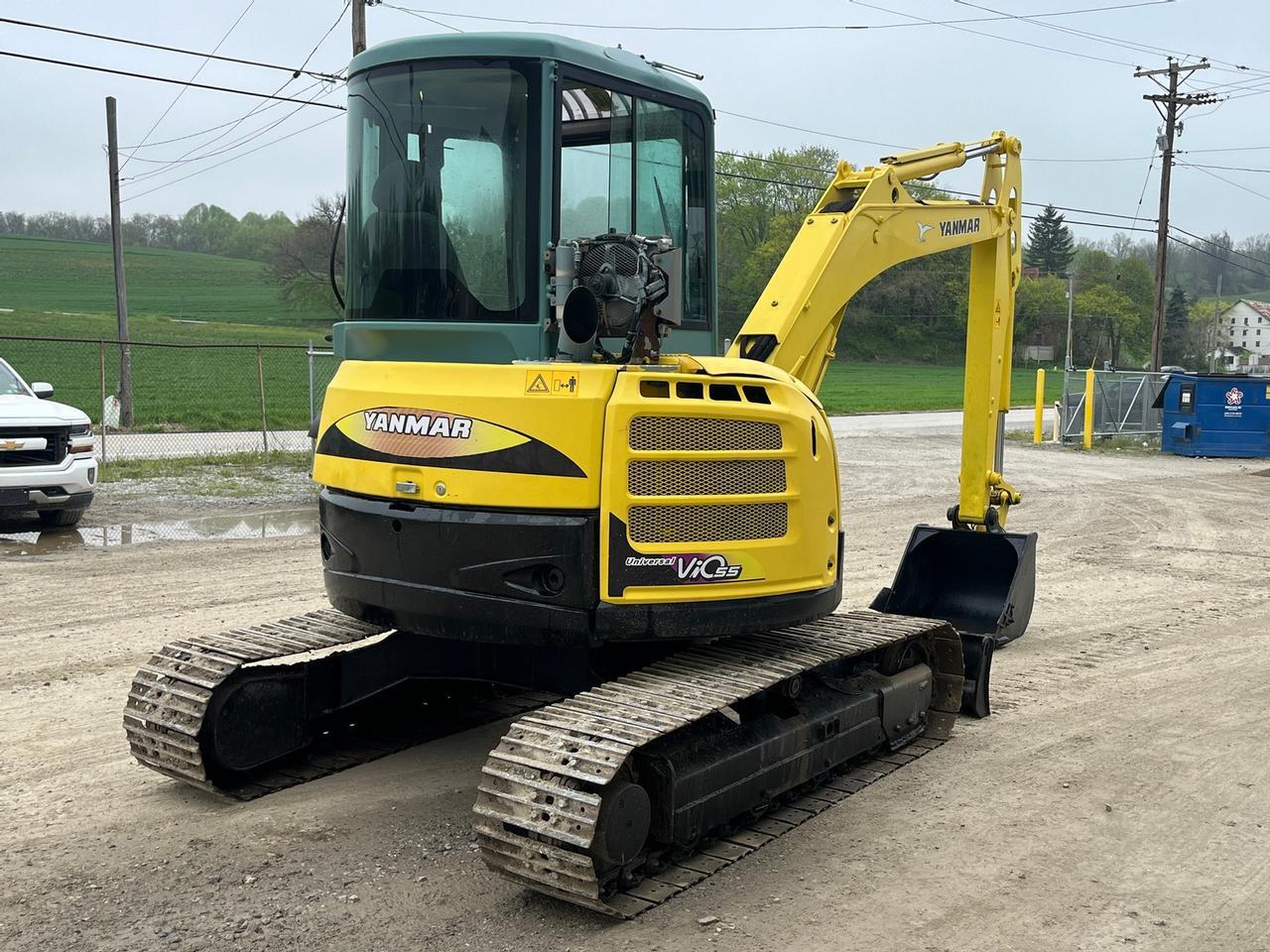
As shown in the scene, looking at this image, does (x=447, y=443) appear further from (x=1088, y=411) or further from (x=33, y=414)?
(x=1088, y=411)

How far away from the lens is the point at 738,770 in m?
5.21

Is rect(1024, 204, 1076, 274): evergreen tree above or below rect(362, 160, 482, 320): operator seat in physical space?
above

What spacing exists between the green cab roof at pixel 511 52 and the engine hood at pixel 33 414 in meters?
8.48

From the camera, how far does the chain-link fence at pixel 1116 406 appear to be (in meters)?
28.5

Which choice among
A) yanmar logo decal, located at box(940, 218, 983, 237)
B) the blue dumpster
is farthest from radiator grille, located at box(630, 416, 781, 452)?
the blue dumpster

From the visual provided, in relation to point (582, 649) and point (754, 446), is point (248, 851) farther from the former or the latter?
point (754, 446)

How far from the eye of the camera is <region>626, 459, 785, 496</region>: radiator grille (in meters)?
5.01

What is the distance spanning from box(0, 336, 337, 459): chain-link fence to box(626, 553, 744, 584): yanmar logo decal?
456 inches

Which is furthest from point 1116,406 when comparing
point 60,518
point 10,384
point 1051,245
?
point 1051,245

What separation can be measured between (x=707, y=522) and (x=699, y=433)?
0.37 metres

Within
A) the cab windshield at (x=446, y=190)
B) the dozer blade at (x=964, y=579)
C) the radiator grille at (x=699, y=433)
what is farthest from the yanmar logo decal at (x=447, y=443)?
the dozer blade at (x=964, y=579)

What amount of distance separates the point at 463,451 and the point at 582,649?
113cm

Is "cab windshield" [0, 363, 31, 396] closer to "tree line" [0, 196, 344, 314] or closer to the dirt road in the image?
the dirt road

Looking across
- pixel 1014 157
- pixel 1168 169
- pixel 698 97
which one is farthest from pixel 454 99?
pixel 1168 169
